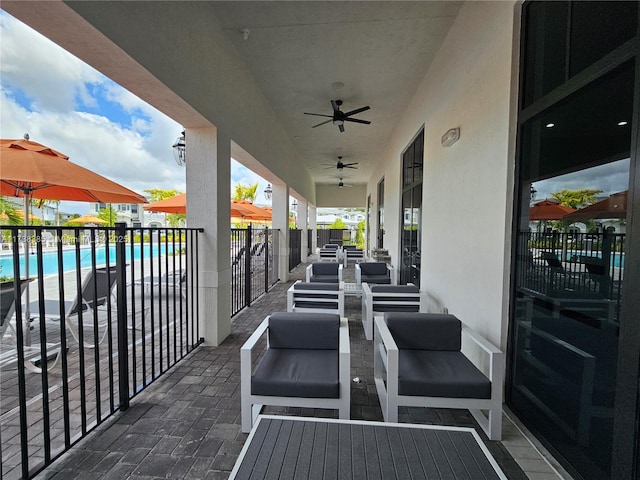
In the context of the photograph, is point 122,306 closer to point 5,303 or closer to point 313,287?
point 5,303

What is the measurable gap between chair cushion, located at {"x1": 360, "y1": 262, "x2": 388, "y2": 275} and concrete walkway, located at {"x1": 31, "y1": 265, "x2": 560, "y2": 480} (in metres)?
3.13

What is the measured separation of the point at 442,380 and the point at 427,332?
1.73 ft

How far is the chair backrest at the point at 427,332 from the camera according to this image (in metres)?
2.46

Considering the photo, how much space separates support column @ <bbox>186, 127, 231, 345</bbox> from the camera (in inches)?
133

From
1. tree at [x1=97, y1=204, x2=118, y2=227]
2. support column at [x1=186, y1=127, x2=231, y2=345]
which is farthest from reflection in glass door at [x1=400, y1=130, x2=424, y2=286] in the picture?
tree at [x1=97, y1=204, x2=118, y2=227]

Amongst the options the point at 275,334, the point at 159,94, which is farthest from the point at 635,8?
the point at 159,94

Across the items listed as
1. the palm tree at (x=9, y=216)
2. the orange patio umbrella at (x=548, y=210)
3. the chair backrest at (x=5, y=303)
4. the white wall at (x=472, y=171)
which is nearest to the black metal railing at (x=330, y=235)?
the white wall at (x=472, y=171)

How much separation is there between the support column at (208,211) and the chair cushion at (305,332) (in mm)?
1302

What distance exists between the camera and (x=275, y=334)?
251 centimetres

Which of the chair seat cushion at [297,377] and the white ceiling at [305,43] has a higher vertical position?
the white ceiling at [305,43]

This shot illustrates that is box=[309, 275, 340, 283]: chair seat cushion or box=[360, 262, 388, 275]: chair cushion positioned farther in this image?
box=[360, 262, 388, 275]: chair cushion

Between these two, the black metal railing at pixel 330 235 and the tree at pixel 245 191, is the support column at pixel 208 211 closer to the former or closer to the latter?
the black metal railing at pixel 330 235

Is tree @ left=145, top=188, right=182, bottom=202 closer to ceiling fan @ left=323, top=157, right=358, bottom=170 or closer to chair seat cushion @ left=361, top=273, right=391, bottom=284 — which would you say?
ceiling fan @ left=323, top=157, right=358, bottom=170

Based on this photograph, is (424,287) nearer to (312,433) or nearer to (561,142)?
(561,142)
